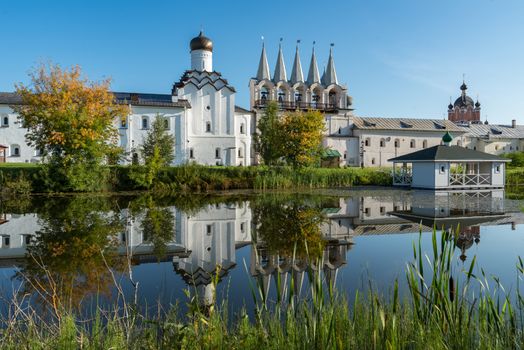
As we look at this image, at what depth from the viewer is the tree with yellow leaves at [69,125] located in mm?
25219

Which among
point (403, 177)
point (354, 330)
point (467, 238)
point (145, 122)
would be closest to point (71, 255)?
point (354, 330)

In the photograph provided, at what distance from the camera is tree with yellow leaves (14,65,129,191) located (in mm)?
25219

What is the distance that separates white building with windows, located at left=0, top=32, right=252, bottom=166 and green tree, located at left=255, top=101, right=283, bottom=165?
4.56 metres

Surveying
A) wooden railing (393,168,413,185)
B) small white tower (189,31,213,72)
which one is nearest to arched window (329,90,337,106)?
small white tower (189,31,213,72)

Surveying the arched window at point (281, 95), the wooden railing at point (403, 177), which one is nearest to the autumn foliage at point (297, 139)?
the wooden railing at point (403, 177)

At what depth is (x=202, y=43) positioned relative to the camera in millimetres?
46375

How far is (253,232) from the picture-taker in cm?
1277

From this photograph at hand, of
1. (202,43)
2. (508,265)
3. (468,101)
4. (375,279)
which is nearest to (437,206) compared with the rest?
(508,265)

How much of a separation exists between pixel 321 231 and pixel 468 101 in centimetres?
9427

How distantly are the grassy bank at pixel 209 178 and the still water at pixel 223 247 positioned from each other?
20.0ft

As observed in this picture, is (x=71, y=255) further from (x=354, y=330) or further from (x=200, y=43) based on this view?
(x=200, y=43)

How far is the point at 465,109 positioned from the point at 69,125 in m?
89.9

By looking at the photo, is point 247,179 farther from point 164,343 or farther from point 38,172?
point 164,343

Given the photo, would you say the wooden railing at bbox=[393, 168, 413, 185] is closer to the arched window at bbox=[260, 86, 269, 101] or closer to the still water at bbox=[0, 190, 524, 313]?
the still water at bbox=[0, 190, 524, 313]
